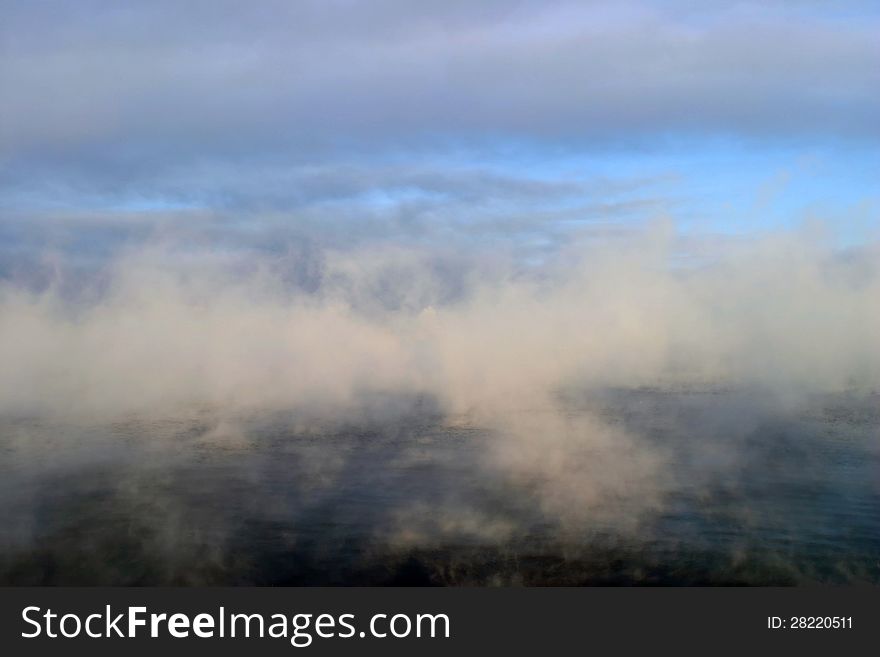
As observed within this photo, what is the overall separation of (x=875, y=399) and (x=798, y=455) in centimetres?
3688

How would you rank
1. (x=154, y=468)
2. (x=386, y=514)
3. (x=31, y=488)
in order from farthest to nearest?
(x=154, y=468), (x=31, y=488), (x=386, y=514)

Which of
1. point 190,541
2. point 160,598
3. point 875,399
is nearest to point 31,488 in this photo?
point 190,541

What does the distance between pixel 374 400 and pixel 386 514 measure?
52955 mm

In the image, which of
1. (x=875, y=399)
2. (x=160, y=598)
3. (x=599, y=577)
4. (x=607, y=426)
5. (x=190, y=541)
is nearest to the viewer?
(x=160, y=598)

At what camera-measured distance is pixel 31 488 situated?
51062mm

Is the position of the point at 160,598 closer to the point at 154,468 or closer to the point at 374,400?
the point at 154,468

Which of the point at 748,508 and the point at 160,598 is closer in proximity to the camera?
the point at 160,598

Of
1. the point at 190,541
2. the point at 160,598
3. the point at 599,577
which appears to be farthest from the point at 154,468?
the point at 599,577

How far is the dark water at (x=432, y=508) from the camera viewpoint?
36.1m

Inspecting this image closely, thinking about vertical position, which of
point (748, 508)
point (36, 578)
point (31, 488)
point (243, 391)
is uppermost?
point (243, 391)

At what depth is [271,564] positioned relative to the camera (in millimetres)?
36812

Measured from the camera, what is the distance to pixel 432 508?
44969 millimetres

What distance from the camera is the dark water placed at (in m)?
36.1

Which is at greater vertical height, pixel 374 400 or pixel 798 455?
pixel 374 400
